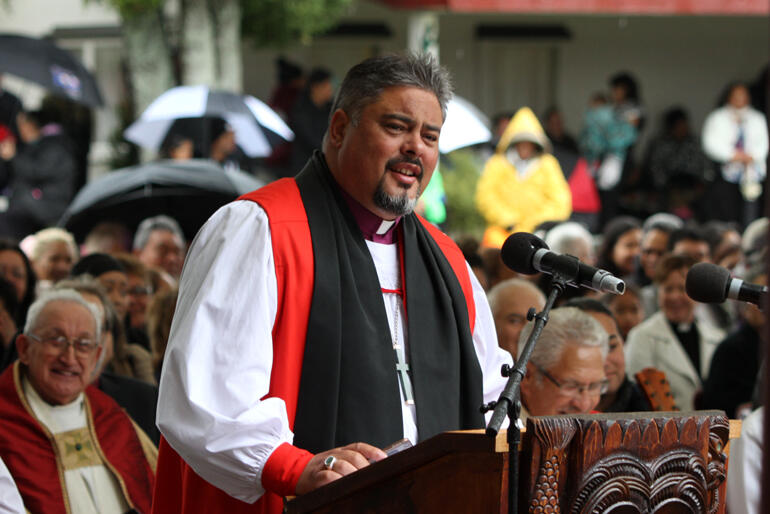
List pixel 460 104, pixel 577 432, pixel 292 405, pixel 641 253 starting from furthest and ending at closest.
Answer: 1. pixel 460 104
2. pixel 641 253
3. pixel 292 405
4. pixel 577 432

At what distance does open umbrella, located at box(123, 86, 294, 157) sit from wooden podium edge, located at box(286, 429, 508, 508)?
7.50 m

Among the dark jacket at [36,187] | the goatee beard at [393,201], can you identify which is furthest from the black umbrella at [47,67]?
the goatee beard at [393,201]

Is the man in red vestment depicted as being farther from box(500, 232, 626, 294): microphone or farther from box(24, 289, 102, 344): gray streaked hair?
box(24, 289, 102, 344): gray streaked hair

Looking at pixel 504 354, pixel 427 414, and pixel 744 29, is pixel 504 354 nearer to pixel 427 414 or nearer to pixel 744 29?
pixel 427 414

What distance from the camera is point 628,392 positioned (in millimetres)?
5844

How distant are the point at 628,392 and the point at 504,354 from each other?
1.88m

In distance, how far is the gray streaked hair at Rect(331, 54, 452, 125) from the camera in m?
3.71

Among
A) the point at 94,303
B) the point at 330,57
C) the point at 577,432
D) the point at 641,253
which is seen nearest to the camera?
the point at 577,432

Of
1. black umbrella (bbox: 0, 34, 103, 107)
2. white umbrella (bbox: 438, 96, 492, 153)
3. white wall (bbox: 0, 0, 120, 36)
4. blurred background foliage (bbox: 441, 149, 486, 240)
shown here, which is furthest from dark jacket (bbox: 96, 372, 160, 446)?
white wall (bbox: 0, 0, 120, 36)

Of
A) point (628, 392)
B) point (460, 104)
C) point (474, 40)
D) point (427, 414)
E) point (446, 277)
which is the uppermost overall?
point (474, 40)

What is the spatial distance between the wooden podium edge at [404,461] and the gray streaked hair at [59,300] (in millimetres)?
2459

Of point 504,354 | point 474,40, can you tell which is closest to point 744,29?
point 474,40

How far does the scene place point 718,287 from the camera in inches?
128

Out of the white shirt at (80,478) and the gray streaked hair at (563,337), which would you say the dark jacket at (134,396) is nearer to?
the white shirt at (80,478)
